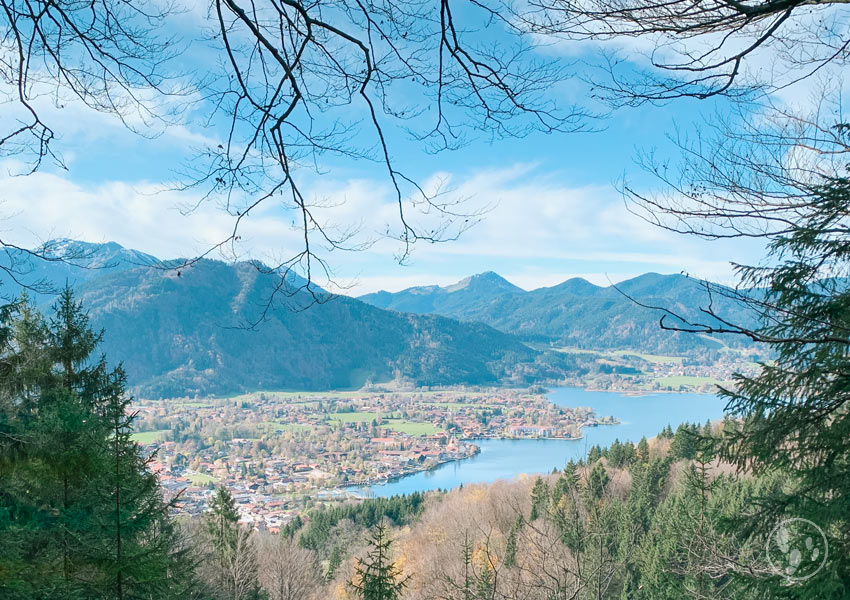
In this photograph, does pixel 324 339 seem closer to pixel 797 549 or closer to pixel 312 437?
pixel 312 437

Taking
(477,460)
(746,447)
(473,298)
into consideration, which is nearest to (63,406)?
(746,447)

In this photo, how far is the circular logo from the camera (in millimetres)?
2803

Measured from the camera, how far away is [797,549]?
2.96m

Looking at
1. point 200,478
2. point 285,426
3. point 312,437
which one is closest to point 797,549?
point 200,478

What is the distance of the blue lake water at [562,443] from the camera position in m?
34.2

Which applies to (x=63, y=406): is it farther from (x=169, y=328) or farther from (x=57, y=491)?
(x=169, y=328)

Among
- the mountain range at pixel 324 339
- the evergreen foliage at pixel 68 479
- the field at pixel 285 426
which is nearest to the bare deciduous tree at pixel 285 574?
the evergreen foliage at pixel 68 479

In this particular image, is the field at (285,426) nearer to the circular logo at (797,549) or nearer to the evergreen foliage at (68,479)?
the evergreen foliage at (68,479)

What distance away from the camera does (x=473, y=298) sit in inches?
6521

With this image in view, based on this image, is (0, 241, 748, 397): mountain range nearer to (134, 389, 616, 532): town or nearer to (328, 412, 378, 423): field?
(134, 389, 616, 532): town

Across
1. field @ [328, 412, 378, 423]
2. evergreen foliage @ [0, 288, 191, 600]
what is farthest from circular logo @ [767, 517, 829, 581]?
field @ [328, 412, 378, 423]

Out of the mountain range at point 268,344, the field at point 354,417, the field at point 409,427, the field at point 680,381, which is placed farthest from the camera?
the field at point 680,381

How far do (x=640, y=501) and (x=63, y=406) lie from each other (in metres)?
14.7

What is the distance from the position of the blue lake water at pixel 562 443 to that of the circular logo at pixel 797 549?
55.1ft
